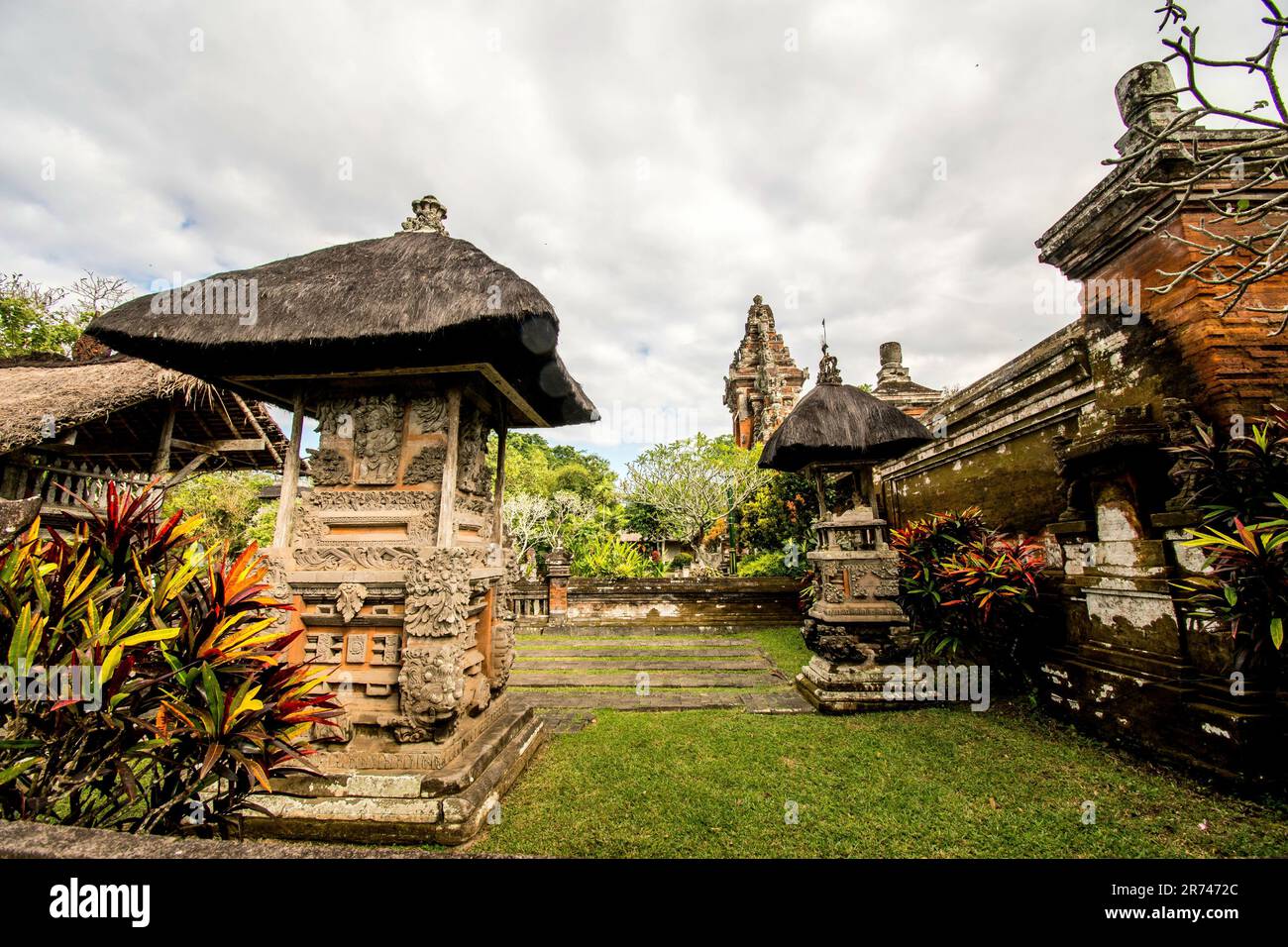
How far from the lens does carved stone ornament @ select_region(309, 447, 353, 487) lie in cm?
390

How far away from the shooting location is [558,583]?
11.0 meters

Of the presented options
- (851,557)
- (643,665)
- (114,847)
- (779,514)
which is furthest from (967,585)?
(779,514)

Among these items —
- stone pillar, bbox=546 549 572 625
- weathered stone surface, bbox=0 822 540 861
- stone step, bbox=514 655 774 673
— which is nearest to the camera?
weathered stone surface, bbox=0 822 540 861

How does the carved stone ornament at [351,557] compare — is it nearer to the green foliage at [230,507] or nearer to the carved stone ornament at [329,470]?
the carved stone ornament at [329,470]

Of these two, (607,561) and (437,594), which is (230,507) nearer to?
(607,561)

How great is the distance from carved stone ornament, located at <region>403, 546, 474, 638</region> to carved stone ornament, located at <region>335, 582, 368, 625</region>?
1.16 feet

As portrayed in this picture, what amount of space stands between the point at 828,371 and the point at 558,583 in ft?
24.0

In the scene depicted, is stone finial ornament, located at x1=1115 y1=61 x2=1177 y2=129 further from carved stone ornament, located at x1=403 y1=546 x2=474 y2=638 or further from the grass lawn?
carved stone ornament, located at x1=403 y1=546 x2=474 y2=638

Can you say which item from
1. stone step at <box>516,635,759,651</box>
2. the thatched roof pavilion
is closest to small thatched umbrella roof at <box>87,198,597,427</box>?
the thatched roof pavilion

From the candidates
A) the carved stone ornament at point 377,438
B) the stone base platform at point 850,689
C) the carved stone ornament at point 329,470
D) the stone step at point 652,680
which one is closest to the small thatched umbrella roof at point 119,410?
the carved stone ornament at point 329,470

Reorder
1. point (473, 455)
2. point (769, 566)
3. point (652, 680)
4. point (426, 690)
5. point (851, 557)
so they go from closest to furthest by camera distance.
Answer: point (426, 690)
point (473, 455)
point (851, 557)
point (652, 680)
point (769, 566)

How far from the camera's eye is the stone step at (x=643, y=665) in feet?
24.5
